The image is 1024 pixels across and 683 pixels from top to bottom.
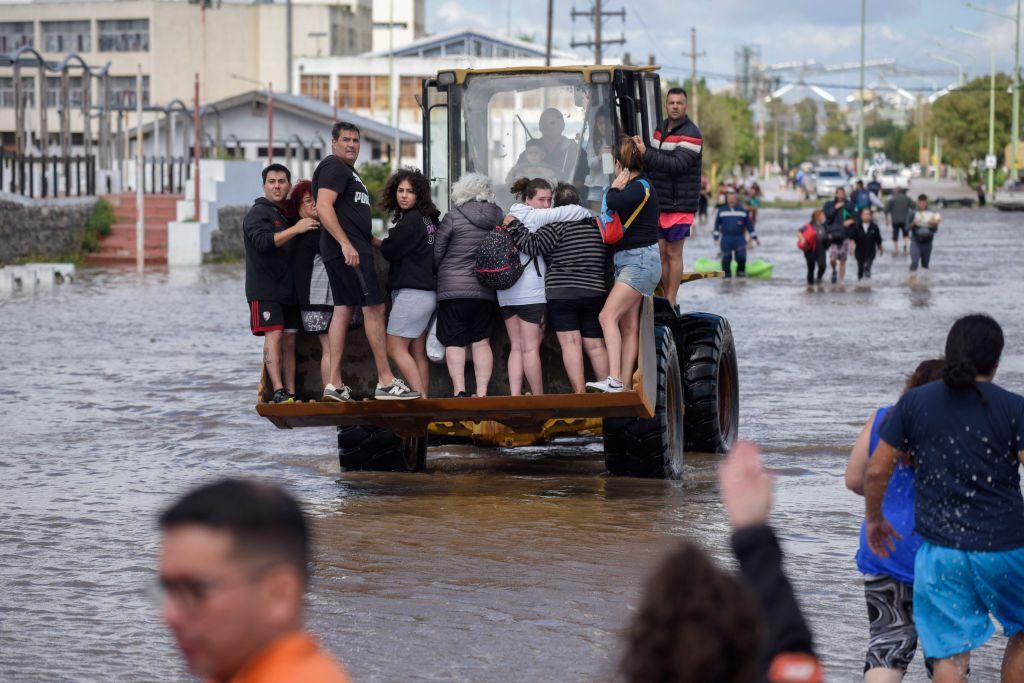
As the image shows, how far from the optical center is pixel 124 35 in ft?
290

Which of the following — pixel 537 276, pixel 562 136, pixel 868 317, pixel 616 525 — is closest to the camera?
pixel 616 525

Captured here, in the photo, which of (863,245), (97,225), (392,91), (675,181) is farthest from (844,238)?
(392,91)

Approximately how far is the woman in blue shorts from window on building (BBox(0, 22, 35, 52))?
87.8 metres

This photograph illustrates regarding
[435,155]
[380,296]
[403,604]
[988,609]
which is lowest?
[403,604]

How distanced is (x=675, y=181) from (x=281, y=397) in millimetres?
3293

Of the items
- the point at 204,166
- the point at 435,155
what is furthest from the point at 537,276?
the point at 204,166

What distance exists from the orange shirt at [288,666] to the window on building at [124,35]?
8844 cm

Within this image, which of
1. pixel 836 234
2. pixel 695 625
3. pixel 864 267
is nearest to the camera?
pixel 695 625

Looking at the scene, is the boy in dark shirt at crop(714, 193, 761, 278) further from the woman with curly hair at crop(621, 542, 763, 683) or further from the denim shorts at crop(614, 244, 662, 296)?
the woman with curly hair at crop(621, 542, 763, 683)

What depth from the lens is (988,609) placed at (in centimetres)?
526

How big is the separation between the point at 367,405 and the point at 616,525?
157 centimetres

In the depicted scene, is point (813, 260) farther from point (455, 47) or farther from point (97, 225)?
point (455, 47)

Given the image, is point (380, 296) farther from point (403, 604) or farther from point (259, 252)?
point (403, 604)

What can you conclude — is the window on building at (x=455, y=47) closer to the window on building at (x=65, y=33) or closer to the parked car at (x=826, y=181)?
the window on building at (x=65, y=33)
